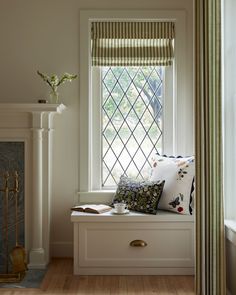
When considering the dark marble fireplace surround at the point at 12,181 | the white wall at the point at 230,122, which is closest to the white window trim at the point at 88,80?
the dark marble fireplace surround at the point at 12,181

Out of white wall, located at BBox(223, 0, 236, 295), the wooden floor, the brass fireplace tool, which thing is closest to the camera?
white wall, located at BBox(223, 0, 236, 295)

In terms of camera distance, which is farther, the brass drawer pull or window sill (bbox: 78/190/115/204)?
window sill (bbox: 78/190/115/204)

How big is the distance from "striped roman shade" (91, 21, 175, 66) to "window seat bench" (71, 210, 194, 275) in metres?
1.46

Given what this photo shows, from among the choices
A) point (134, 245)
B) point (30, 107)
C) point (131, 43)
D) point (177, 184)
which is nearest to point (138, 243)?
point (134, 245)

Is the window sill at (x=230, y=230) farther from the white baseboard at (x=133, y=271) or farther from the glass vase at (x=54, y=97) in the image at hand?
the glass vase at (x=54, y=97)

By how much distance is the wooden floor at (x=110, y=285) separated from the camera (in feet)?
10.3

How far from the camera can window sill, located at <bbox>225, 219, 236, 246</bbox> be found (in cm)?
271

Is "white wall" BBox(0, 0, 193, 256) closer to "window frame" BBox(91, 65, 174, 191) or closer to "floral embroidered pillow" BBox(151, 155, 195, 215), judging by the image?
"window frame" BBox(91, 65, 174, 191)

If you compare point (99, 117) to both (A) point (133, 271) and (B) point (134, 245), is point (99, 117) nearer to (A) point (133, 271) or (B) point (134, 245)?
(B) point (134, 245)

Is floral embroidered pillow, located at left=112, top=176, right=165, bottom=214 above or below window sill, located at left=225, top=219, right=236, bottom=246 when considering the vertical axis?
above

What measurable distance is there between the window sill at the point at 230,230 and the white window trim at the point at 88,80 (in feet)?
3.99

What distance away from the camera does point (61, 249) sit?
404 cm

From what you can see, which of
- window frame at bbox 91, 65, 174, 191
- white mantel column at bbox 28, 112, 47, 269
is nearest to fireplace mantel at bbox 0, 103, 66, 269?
white mantel column at bbox 28, 112, 47, 269

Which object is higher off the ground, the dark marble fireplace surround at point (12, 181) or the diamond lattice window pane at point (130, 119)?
the diamond lattice window pane at point (130, 119)
